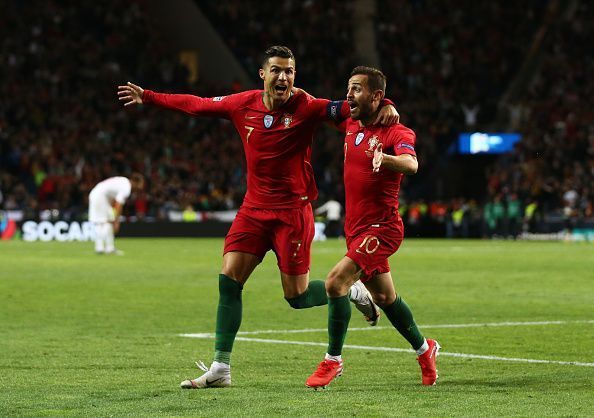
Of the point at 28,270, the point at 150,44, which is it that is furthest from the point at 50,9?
the point at 28,270

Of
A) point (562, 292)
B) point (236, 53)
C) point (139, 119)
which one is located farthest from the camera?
point (236, 53)

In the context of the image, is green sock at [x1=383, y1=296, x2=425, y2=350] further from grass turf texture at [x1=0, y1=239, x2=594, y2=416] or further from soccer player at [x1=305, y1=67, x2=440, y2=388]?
grass turf texture at [x1=0, y1=239, x2=594, y2=416]

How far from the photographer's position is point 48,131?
4200 cm

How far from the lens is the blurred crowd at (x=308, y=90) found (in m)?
41.6

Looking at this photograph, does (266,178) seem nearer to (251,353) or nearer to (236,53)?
(251,353)

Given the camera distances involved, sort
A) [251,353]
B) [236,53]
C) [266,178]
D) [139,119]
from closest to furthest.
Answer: [266,178], [251,353], [139,119], [236,53]

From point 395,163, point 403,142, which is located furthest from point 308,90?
point 395,163

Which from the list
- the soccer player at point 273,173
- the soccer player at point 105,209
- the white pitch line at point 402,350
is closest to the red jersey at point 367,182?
the soccer player at point 273,173

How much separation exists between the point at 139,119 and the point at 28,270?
20.8 meters

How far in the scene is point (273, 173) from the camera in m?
9.37

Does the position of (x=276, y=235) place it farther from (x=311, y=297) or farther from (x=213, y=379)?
(x=213, y=379)

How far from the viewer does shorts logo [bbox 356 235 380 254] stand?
29.7 feet

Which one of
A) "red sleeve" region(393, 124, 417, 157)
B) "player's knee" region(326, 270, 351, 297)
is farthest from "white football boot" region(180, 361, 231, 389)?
"red sleeve" region(393, 124, 417, 157)

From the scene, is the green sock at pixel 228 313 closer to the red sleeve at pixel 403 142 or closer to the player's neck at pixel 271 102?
the player's neck at pixel 271 102
